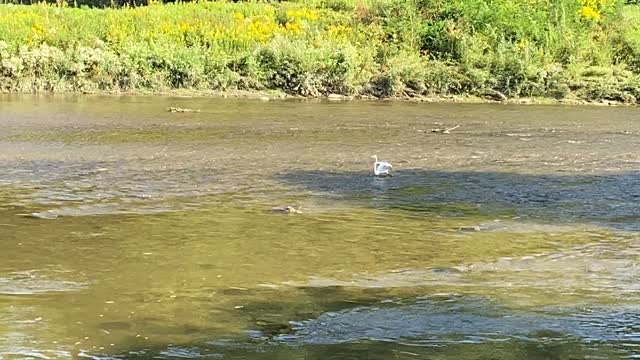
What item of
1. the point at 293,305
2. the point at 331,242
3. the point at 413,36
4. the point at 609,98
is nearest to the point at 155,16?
the point at 413,36

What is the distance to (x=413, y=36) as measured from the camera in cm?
2366

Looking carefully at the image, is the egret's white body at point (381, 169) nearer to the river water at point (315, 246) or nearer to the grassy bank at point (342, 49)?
the river water at point (315, 246)

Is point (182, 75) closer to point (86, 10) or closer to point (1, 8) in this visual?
point (86, 10)

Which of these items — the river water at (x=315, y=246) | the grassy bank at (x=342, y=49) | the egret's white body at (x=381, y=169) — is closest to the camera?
the river water at (x=315, y=246)

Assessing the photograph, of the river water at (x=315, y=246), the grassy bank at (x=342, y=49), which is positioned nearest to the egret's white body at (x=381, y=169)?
the river water at (x=315, y=246)

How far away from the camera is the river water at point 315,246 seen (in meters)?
5.14

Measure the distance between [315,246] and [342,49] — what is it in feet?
49.1

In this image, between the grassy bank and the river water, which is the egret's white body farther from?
the grassy bank

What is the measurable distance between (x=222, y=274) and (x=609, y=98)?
641 inches

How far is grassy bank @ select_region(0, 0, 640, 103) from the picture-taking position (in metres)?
21.3

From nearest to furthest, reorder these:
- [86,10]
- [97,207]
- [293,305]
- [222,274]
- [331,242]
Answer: [293,305] < [222,274] < [331,242] < [97,207] < [86,10]

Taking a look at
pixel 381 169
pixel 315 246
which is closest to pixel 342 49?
pixel 381 169

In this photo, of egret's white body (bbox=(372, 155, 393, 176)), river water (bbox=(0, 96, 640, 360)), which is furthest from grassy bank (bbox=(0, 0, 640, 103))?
egret's white body (bbox=(372, 155, 393, 176))

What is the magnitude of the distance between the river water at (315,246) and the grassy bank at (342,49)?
6864mm
